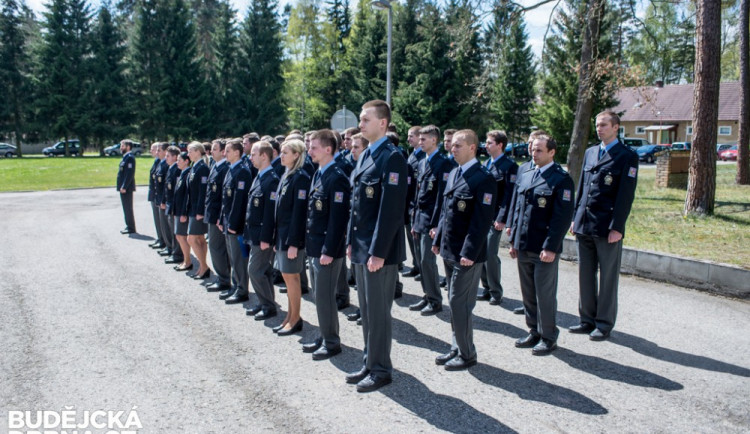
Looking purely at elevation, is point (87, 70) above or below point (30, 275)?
above

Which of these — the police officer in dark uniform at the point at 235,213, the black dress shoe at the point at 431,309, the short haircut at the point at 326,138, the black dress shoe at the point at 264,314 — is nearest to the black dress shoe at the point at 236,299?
the police officer in dark uniform at the point at 235,213

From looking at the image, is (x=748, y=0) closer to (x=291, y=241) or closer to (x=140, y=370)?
(x=291, y=241)

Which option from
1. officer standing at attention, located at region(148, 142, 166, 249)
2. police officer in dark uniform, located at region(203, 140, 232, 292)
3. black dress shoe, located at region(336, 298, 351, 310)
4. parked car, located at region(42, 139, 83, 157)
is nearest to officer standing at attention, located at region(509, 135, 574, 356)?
black dress shoe, located at region(336, 298, 351, 310)

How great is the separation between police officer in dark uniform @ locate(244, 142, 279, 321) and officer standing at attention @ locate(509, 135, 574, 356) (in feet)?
8.98

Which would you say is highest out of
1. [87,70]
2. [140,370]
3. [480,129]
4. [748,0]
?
[87,70]

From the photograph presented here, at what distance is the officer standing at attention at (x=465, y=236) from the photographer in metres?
4.96

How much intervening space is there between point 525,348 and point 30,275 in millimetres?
7362

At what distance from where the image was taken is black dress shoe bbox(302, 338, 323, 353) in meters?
5.58

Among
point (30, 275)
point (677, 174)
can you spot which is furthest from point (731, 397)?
point (677, 174)

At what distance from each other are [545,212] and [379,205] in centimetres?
190

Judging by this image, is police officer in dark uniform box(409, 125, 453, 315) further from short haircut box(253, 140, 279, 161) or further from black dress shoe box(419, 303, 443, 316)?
short haircut box(253, 140, 279, 161)

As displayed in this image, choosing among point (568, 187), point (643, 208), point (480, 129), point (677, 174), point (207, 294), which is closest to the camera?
point (568, 187)

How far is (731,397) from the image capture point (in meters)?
4.52

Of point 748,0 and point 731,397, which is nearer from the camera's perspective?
point 731,397
